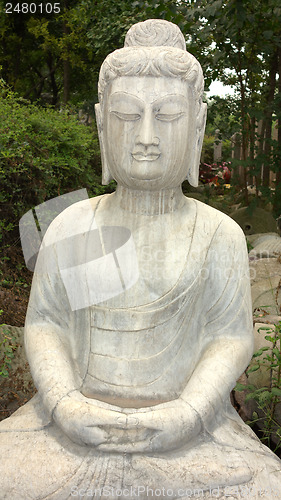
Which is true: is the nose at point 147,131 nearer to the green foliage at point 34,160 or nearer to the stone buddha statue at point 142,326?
the stone buddha statue at point 142,326

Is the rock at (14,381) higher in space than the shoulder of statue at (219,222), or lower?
lower

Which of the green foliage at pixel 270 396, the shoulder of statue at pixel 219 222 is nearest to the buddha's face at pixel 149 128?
the shoulder of statue at pixel 219 222

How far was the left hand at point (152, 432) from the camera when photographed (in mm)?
1818

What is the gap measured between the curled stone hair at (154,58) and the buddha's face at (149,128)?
27mm

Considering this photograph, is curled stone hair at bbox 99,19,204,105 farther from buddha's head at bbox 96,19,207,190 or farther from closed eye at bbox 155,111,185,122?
closed eye at bbox 155,111,185,122

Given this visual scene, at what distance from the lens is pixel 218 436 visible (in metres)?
1.97

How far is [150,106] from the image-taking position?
1928 millimetres

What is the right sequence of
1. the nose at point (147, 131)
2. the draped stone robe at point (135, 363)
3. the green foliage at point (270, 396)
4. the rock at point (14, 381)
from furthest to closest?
the rock at point (14, 381), the green foliage at point (270, 396), the nose at point (147, 131), the draped stone robe at point (135, 363)

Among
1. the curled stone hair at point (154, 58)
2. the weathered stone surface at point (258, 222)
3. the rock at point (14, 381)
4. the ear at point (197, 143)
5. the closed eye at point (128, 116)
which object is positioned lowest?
the rock at point (14, 381)

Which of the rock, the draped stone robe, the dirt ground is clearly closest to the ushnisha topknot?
the draped stone robe

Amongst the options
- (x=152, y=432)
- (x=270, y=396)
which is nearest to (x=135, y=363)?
(x=152, y=432)

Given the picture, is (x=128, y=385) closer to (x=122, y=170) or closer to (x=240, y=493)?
(x=240, y=493)

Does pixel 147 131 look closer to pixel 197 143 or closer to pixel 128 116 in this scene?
pixel 128 116

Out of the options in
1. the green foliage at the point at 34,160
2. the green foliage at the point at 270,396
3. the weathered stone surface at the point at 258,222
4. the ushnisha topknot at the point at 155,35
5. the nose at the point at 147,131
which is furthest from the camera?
A: the weathered stone surface at the point at 258,222
